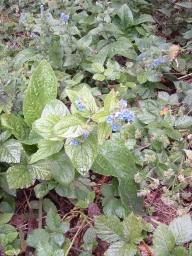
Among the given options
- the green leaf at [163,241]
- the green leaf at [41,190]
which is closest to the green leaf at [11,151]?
the green leaf at [41,190]

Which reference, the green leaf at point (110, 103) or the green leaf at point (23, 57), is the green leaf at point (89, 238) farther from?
the green leaf at point (23, 57)

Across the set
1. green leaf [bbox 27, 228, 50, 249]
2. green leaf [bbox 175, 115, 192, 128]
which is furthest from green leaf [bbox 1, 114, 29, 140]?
green leaf [bbox 175, 115, 192, 128]

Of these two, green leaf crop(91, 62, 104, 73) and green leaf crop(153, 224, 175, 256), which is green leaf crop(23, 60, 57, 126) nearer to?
green leaf crop(91, 62, 104, 73)

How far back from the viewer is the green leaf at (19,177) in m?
1.69

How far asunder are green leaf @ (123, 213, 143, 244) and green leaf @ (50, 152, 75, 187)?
39 centimetres

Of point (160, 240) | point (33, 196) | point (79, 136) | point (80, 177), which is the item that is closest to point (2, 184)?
point (33, 196)

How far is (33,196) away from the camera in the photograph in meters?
2.00

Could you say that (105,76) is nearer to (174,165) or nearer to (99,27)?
(99,27)

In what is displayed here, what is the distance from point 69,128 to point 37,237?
0.67m

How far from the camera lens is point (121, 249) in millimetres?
1438

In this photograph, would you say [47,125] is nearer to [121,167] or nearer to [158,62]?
[121,167]

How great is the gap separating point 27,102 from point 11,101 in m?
0.14

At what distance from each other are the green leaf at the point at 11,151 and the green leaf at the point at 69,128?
466 mm

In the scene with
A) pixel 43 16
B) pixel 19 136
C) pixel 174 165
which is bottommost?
pixel 174 165
